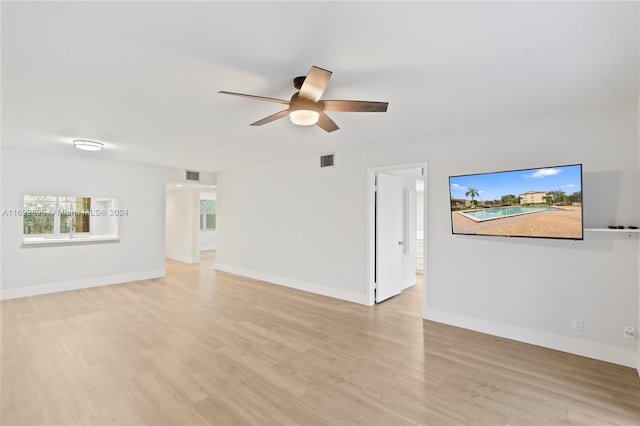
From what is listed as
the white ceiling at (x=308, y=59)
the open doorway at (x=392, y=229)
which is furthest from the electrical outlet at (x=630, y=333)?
the white ceiling at (x=308, y=59)

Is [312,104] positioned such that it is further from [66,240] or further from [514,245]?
[66,240]

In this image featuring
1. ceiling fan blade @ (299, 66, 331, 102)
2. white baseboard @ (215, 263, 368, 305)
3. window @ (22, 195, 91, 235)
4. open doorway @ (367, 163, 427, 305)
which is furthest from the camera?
window @ (22, 195, 91, 235)

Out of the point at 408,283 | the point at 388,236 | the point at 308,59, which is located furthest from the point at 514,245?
the point at 308,59

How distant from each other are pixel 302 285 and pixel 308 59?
439cm

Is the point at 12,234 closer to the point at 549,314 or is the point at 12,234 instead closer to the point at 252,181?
the point at 252,181

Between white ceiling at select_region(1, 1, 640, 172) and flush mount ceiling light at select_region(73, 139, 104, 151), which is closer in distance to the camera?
white ceiling at select_region(1, 1, 640, 172)

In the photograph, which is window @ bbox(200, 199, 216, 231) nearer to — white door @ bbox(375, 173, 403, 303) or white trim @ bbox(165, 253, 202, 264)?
white trim @ bbox(165, 253, 202, 264)

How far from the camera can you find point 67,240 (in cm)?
568

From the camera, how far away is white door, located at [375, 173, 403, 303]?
4977 millimetres

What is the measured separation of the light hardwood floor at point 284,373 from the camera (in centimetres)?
221

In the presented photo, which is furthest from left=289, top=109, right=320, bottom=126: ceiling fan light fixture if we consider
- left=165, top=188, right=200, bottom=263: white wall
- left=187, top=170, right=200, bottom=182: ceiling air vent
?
left=165, top=188, right=200, bottom=263: white wall

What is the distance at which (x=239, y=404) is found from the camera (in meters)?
2.32

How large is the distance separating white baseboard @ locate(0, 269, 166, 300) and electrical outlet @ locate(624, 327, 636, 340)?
7.65 m

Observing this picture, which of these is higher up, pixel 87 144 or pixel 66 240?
pixel 87 144
